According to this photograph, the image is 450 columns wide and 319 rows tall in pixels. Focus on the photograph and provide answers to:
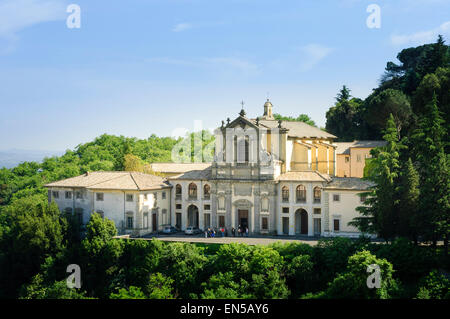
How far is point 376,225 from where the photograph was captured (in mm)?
38938

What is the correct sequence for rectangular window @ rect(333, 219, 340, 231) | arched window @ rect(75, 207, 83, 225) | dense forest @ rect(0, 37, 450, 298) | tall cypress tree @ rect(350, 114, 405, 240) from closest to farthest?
dense forest @ rect(0, 37, 450, 298) → tall cypress tree @ rect(350, 114, 405, 240) → rectangular window @ rect(333, 219, 340, 231) → arched window @ rect(75, 207, 83, 225)

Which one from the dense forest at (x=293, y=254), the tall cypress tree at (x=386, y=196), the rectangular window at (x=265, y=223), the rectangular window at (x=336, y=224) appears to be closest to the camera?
the dense forest at (x=293, y=254)

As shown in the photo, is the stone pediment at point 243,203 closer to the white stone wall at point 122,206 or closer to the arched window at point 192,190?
the arched window at point 192,190

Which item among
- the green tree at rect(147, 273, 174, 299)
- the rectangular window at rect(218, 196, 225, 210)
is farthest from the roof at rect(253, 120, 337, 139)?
the green tree at rect(147, 273, 174, 299)

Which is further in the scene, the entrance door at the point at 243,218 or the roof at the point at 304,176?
the entrance door at the point at 243,218

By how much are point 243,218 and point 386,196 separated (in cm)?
1570

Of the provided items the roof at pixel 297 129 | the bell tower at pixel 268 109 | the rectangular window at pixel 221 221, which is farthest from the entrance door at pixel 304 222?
the bell tower at pixel 268 109

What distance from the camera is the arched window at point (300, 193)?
157 feet

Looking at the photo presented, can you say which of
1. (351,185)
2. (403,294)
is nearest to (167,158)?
(351,185)

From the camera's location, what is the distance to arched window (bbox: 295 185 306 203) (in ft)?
157

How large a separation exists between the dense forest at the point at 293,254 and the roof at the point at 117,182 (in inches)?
171

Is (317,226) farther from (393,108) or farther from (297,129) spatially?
(393,108)

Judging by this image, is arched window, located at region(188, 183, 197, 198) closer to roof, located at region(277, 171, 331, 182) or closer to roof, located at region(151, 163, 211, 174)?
roof, located at region(151, 163, 211, 174)

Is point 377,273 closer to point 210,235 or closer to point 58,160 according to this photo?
point 210,235
